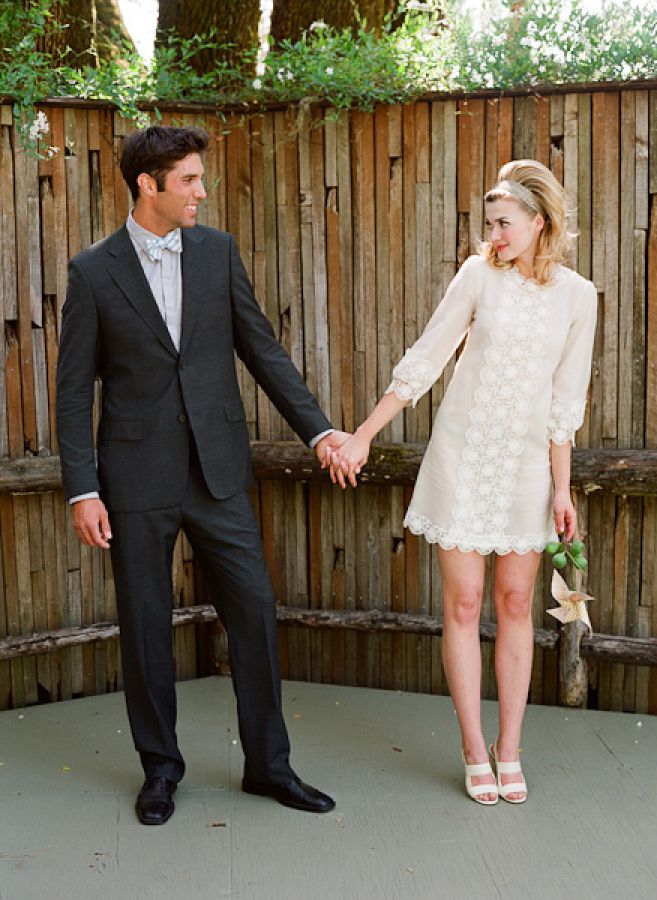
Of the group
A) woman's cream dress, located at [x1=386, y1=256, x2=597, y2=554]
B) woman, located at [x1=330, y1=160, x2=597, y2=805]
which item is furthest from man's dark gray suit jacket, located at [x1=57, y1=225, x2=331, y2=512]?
woman's cream dress, located at [x1=386, y1=256, x2=597, y2=554]

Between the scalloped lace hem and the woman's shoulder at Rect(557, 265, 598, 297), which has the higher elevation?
the woman's shoulder at Rect(557, 265, 598, 297)

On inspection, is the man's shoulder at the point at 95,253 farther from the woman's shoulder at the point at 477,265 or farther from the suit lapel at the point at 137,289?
the woman's shoulder at the point at 477,265

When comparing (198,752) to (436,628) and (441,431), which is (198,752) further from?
(441,431)

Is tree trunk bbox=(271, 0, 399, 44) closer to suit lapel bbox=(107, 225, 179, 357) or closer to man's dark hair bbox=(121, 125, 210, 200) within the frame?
man's dark hair bbox=(121, 125, 210, 200)

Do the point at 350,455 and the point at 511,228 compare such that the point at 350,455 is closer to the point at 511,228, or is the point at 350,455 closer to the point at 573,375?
the point at 573,375

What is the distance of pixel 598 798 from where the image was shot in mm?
3500

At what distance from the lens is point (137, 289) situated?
10.8 feet

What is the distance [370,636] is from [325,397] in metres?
0.98

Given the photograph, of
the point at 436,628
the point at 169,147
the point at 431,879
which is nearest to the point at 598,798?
the point at 431,879

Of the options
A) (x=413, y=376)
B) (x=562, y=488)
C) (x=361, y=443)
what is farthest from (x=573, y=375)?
(x=361, y=443)

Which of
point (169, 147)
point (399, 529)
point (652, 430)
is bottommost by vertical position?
point (399, 529)

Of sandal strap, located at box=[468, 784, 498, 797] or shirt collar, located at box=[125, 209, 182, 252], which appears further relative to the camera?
sandal strap, located at box=[468, 784, 498, 797]

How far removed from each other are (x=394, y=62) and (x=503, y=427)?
1565 mm

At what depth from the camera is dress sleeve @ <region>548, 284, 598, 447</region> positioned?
10.9 ft
